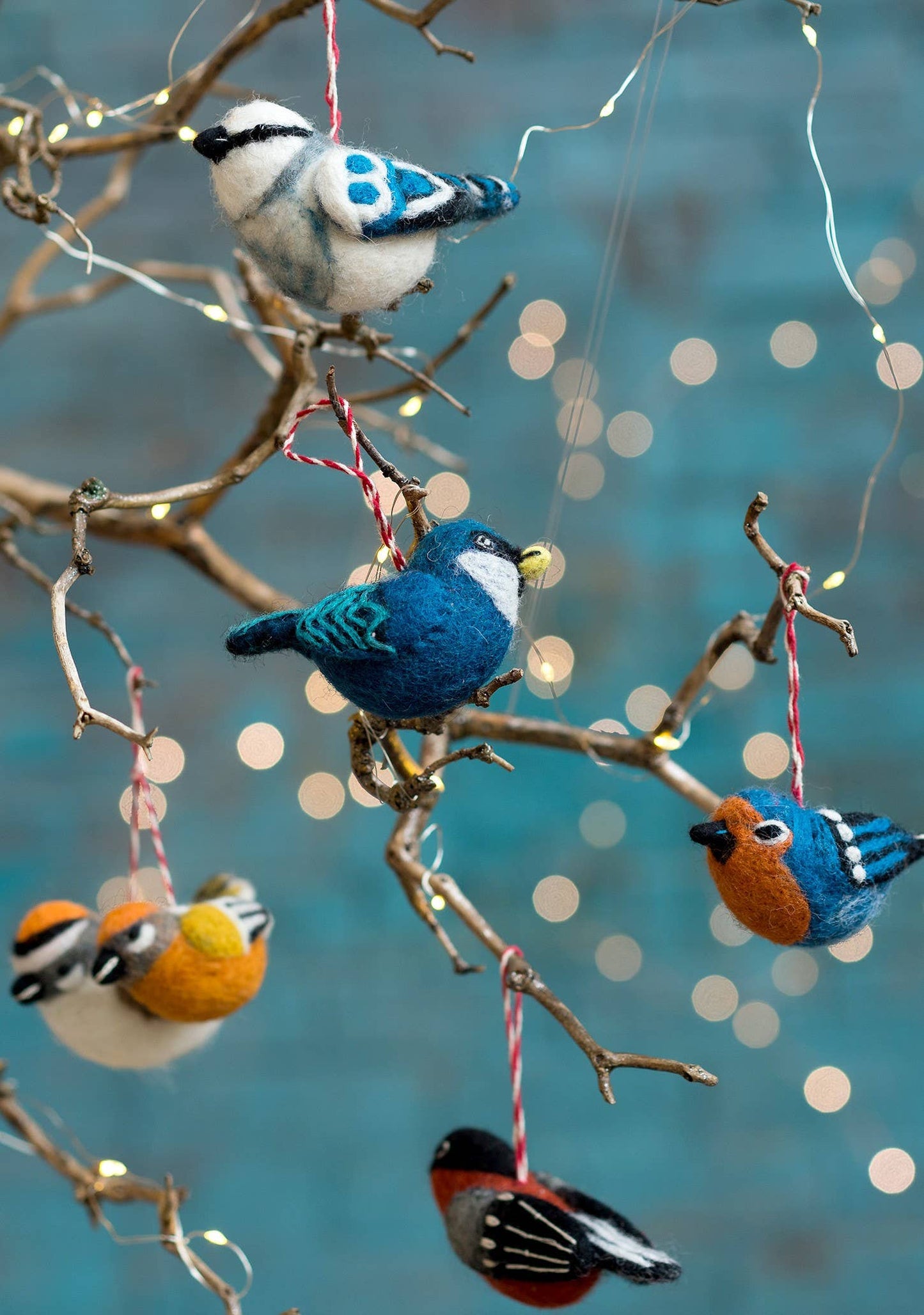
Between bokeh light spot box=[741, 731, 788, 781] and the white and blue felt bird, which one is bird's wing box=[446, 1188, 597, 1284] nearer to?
the white and blue felt bird

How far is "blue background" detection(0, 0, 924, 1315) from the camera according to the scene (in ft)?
3.70

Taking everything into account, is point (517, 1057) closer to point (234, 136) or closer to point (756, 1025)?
point (234, 136)

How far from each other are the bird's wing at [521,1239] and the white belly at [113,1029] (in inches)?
6.6

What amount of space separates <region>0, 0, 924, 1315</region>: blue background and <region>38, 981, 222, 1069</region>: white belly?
0.52m

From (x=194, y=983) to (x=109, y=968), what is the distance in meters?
0.04

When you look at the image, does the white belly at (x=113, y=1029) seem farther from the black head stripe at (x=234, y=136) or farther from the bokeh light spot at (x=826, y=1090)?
the bokeh light spot at (x=826, y=1090)

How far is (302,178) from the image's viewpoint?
41cm

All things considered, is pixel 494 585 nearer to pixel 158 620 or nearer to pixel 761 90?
pixel 158 620

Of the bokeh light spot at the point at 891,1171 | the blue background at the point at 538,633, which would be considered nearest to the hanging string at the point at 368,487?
the blue background at the point at 538,633

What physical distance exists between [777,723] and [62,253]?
777 mm

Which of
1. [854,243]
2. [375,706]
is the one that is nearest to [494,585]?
[375,706]

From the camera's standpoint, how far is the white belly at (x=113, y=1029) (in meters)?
0.60

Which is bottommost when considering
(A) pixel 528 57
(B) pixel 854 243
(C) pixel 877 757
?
(C) pixel 877 757

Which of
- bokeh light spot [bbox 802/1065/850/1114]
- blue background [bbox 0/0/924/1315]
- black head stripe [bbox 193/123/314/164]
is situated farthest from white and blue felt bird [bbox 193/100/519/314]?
bokeh light spot [bbox 802/1065/850/1114]
